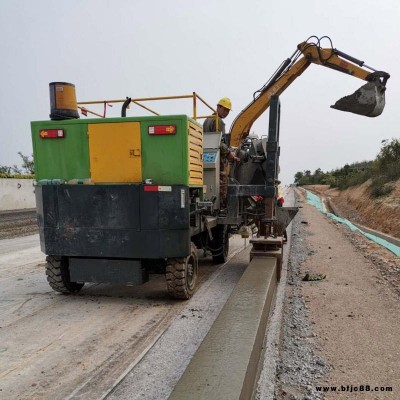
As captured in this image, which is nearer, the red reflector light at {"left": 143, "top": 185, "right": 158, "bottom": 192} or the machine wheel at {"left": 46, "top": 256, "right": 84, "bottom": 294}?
the red reflector light at {"left": 143, "top": 185, "right": 158, "bottom": 192}

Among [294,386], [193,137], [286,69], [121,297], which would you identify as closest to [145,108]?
[193,137]

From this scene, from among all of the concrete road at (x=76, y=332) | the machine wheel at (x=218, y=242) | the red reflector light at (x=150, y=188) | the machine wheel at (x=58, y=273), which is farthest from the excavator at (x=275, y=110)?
the machine wheel at (x=58, y=273)

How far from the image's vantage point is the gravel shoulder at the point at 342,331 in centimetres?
318

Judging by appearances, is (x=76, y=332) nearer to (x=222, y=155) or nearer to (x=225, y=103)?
(x=222, y=155)

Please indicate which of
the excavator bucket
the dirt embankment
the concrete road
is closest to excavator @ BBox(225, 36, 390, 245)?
the excavator bucket

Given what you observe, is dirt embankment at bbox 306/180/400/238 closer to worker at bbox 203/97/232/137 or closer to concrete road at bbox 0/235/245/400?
worker at bbox 203/97/232/137

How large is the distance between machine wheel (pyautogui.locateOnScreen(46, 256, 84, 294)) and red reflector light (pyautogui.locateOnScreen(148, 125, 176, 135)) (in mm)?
2203

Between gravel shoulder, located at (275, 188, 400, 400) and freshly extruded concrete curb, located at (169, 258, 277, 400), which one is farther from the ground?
freshly extruded concrete curb, located at (169, 258, 277, 400)

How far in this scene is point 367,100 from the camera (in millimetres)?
7477

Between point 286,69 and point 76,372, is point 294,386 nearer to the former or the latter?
point 76,372

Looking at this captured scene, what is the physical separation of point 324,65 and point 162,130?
4704 millimetres

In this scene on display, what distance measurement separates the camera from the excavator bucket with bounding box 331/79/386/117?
743cm

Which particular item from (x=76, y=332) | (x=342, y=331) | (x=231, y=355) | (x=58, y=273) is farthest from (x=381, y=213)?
(x=231, y=355)

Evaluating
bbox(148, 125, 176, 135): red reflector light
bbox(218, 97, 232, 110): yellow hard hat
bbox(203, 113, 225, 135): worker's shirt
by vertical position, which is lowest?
bbox(148, 125, 176, 135): red reflector light
